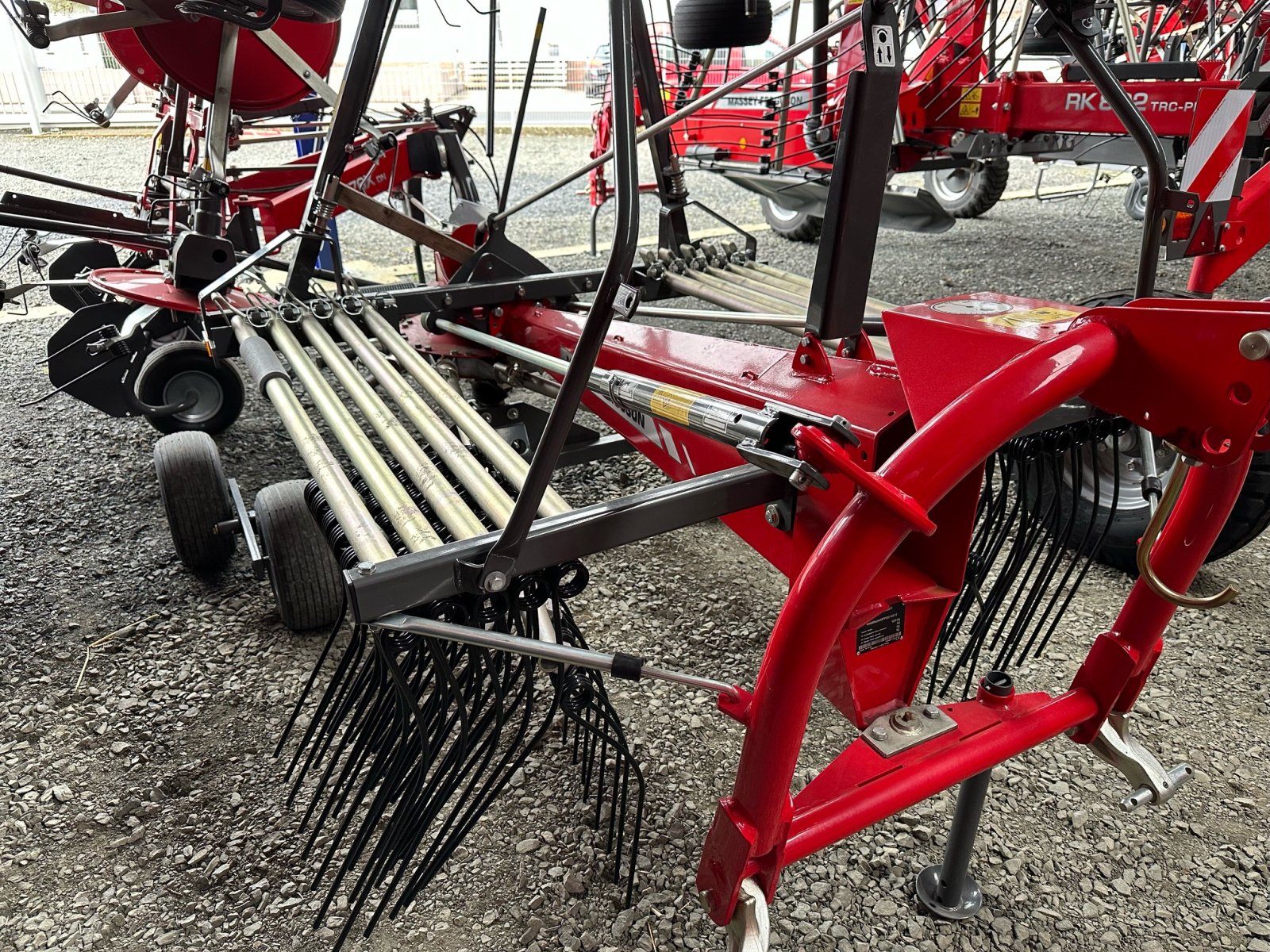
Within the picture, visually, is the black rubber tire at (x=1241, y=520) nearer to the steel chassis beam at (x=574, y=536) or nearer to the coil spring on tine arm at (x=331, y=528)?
the steel chassis beam at (x=574, y=536)

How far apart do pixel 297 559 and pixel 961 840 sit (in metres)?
1.47

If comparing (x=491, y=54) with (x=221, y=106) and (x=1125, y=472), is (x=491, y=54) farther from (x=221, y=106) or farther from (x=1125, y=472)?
(x=1125, y=472)

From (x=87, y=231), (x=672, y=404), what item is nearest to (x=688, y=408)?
(x=672, y=404)

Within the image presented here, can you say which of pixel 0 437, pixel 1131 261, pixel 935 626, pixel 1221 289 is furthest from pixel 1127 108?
pixel 1131 261

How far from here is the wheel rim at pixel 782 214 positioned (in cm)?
652

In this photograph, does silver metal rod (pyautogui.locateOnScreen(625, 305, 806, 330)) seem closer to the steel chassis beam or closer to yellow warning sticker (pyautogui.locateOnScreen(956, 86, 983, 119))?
the steel chassis beam

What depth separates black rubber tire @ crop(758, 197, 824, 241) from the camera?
6.32 m

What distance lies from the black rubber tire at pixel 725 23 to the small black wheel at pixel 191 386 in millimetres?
1931

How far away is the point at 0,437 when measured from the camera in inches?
133

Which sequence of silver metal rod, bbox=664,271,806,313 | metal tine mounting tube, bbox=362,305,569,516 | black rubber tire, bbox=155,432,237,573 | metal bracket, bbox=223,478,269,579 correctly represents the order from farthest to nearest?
silver metal rod, bbox=664,271,806,313 → black rubber tire, bbox=155,432,237,573 → metal bracket, bbox=223,478,269,579 → metal tine mounting tube, bbox=362,305,569,516

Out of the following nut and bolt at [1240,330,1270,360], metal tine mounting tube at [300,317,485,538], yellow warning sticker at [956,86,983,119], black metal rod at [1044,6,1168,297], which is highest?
yellow warning sticker at [956,86,983,119]

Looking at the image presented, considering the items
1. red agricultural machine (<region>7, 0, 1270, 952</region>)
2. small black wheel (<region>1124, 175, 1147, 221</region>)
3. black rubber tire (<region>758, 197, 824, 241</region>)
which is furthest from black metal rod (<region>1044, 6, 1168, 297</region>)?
small black wheel (<region>1124, 175, 1147, 221</region>)

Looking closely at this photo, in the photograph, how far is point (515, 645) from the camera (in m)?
1.07

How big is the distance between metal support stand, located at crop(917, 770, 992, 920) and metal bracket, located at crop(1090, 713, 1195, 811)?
187 millimetres
